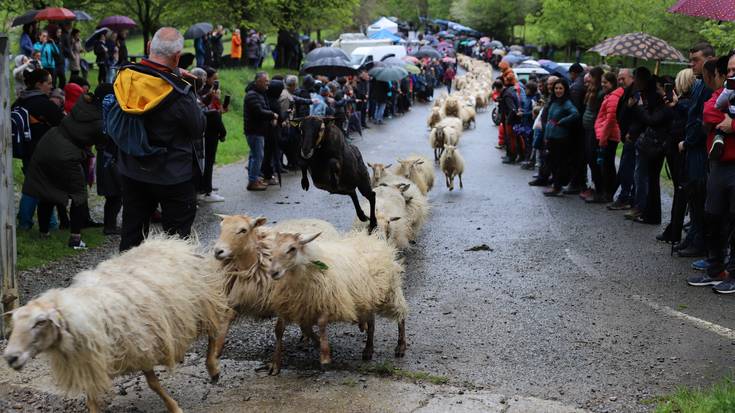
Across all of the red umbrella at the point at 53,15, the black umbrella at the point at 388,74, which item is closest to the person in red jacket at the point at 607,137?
the red umbrella at the point at 53,15

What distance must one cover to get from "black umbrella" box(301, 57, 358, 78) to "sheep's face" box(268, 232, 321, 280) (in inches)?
771

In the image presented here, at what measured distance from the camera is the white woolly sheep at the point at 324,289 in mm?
6016

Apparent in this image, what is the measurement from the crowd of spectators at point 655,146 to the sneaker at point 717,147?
0.03 feet

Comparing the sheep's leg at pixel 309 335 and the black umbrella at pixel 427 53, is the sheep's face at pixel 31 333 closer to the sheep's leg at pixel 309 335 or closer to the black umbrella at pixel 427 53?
the sheep's leg at pixel 309 335

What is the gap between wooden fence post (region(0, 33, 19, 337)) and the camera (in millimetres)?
6469

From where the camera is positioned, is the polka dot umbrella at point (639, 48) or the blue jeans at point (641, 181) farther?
the polka dot umbrella at point (639, 48)

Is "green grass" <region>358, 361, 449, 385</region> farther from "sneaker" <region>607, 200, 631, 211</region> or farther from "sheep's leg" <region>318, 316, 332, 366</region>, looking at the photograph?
"sneaker" <region>607, 200, 631, 211</region>

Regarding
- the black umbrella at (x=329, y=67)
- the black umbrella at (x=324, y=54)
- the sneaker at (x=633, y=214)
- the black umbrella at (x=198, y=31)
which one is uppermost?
the black umbrella at (x=198, y=31)

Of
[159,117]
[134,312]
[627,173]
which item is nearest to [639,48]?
[627,173]

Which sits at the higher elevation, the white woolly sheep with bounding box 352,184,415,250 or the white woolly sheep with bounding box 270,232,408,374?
the white woolly sheep with bounding box 270,232,408,374

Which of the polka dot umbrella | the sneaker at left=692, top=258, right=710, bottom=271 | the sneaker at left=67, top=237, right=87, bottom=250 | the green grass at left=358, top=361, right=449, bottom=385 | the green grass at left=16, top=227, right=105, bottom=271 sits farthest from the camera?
the polka dot umbrella

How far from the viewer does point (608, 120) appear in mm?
12750

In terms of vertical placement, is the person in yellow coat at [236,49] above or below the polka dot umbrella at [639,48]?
below

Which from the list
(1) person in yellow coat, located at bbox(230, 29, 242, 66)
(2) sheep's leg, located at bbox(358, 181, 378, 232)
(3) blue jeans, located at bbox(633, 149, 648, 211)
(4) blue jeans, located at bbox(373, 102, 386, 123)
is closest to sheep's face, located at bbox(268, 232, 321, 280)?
(2) sheep's leg, located at bbox(358, 181, 378, 232)
